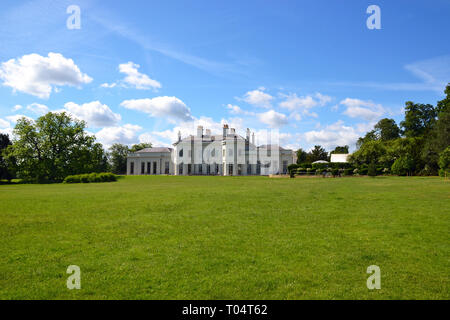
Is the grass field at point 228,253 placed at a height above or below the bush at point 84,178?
below

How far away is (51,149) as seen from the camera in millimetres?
41156

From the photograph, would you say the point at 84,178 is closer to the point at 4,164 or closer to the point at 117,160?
the point at 4,164

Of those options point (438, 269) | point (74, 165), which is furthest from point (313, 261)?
point (74, 165)

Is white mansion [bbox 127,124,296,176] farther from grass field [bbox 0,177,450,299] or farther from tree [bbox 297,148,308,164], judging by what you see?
grass field [bbox 0,177,450,299]

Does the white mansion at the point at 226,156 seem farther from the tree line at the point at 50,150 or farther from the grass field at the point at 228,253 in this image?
the grass field at the point at 228,253

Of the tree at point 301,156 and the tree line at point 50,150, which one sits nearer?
the tree line at point 50,150

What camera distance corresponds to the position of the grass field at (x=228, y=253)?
4145 mm

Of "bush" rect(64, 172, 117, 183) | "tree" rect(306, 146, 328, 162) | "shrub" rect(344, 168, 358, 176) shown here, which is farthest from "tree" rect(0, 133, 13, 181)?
"tree" rect(306, 146, 328, 162)

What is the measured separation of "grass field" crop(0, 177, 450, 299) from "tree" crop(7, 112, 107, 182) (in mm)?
33906

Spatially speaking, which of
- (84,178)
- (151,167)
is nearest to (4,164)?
(84,178)

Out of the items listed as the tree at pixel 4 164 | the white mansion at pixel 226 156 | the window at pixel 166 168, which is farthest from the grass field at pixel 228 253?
the window at pixel 166 168

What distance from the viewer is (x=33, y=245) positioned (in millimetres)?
6316

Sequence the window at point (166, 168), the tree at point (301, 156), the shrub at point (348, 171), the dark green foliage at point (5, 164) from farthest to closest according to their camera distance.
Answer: the tree at point (301, 156) < the window at point (166, 168) < the dark green foliage at point (5, 164) < the shrub at point (348, 171)
